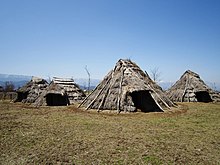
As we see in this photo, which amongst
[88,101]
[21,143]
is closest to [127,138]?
[21,143]

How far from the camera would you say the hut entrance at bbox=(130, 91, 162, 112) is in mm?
17875

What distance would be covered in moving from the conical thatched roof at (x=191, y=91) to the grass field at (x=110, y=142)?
47.2 feet

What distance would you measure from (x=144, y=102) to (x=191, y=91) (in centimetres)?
1136

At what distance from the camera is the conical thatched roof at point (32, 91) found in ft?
84.6

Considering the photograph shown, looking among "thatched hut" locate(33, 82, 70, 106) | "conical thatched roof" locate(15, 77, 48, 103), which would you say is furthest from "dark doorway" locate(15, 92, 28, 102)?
"thatched hut" locate(33, 82, 70, 106)

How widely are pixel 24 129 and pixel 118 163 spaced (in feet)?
21.4

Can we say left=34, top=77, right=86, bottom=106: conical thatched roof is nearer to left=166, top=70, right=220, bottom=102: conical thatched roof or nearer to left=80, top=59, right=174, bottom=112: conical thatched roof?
left=80, top=59, right=174, bottom=112: conical thatched roof

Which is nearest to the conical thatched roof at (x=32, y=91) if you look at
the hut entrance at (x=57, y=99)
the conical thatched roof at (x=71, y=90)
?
the hut entrance at (x=57, y=99)

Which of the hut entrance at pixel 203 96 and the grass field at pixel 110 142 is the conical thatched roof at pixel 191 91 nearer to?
the hut entrance at pixel 203 96

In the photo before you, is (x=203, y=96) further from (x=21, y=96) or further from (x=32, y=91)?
(x=21, y=96)

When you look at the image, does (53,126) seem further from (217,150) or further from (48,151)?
(217,150)

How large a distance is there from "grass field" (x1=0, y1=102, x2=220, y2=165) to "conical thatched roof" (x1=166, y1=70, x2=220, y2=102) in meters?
14.4

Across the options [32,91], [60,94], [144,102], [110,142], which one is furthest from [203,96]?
[110,142]

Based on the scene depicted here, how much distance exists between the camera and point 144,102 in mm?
18516
